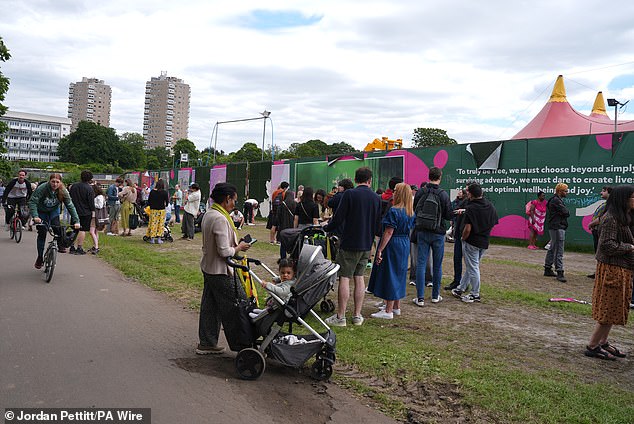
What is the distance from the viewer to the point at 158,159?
12938cm

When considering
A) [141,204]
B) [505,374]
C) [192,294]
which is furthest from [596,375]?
[141,204]

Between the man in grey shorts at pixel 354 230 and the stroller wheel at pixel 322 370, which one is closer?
the stroller wheel at pixel 322 370

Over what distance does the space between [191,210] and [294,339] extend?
12.1m

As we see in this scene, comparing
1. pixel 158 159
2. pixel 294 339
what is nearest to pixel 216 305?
pixel 294 339

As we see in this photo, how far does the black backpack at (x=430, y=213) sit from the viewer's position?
26.5 ft

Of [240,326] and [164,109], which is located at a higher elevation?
[164,109]

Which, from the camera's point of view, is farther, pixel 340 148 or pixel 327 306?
pixel 340 148

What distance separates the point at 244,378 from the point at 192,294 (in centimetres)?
398

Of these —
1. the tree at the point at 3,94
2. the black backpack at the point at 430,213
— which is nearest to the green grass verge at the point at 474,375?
the black backpack at the point at 430,213

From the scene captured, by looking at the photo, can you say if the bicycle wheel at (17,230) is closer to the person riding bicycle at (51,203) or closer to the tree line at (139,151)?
the person riding bicycle at (51,203)

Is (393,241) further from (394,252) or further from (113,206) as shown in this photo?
(113,206)

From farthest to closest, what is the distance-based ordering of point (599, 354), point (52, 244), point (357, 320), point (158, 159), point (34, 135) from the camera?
point (34, 135), point (158, 159), point (52, 244), point (357, 320), point (599, 354)
